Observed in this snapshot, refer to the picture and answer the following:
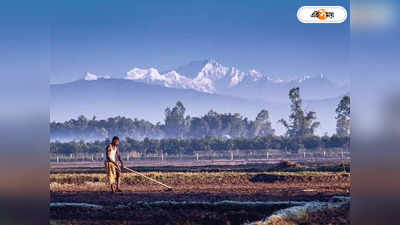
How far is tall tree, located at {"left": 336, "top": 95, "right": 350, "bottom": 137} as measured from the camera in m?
7.89

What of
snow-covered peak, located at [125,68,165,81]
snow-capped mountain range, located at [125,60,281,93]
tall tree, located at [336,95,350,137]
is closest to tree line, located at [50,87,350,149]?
tall tree, located at [336,95,350,137]

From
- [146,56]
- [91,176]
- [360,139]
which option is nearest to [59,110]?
[146,56]

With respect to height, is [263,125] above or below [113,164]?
above

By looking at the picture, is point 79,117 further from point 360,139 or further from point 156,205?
point 360,139

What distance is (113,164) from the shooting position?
8727 mm

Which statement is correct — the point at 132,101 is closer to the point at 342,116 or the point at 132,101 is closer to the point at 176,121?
the point at 176,121

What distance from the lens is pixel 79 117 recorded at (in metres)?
8.37

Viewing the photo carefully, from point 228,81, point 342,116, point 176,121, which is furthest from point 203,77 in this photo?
point 342,116

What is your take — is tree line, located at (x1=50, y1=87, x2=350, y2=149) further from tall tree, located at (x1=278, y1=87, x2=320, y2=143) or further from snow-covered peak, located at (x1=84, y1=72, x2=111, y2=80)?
snow-covered peak, located at (x1=84, y1=72, x2=111, y2=80)

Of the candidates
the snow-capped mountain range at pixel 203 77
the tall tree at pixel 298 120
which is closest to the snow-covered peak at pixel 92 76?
the snow-capped mountain range at pixel 203 77

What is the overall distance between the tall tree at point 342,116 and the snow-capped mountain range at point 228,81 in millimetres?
138

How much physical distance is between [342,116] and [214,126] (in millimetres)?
1670

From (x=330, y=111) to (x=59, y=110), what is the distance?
11.9 feet

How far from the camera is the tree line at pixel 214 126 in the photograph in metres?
7.96
